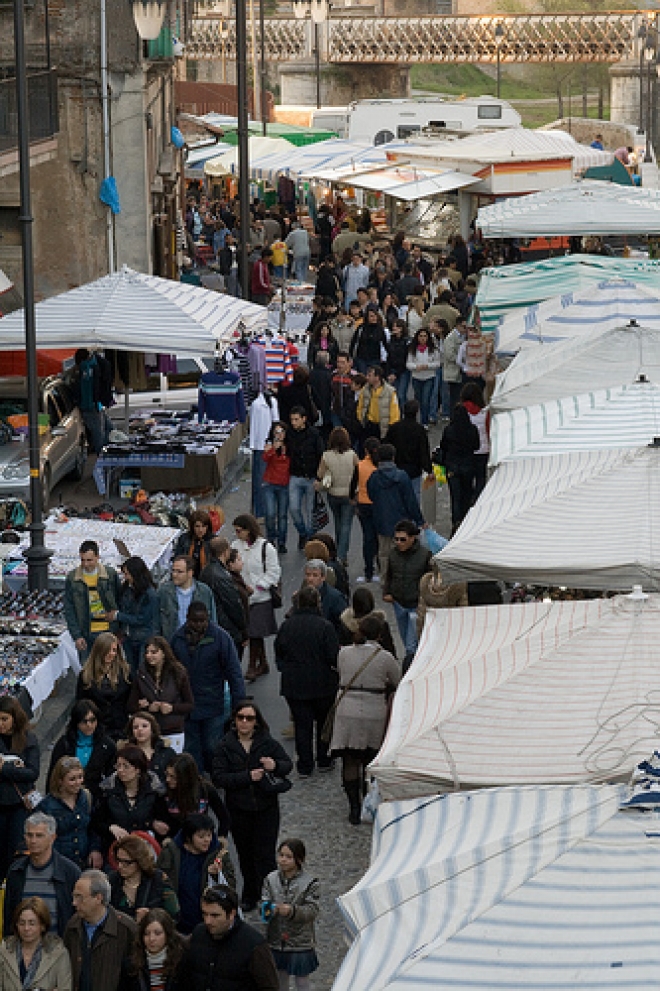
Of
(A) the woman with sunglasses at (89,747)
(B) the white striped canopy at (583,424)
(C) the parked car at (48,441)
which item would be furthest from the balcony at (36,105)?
(A) the woman with sunglasses at (89,747)

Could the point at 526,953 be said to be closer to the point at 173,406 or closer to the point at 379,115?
the point at 173,406

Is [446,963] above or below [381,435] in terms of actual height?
above

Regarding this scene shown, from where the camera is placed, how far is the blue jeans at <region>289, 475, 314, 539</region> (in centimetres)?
1808

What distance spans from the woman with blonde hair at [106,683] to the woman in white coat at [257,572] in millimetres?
2622

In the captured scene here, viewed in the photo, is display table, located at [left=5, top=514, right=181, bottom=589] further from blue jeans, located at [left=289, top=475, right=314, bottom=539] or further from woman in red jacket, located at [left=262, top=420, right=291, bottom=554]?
blue jeans, located at [left=289, top=475, right=314, bottom=539]

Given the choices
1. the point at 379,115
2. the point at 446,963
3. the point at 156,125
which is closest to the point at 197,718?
the point at 446,963

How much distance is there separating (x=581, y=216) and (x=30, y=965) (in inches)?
772

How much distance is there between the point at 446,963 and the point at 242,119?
870 inches

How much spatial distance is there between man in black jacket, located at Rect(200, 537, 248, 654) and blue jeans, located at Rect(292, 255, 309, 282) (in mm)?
24050

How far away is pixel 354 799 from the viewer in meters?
12.2

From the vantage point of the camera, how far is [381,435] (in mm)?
19641

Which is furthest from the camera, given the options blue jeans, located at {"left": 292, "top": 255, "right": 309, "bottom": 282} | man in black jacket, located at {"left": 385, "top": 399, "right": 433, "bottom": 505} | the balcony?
blue jeans, located at {"left": 292, "top": 255, "right": 309, "bottom": 282}

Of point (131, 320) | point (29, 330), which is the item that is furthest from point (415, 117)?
point (29, 330)

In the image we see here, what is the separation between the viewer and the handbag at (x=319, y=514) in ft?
60.0
